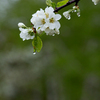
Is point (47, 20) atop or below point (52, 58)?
atop

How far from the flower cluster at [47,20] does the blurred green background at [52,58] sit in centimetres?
317

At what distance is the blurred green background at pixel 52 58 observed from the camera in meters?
4.09

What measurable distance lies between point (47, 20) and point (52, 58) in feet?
13.3

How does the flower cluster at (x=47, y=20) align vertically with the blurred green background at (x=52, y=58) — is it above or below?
above

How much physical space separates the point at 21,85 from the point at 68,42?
2.95m

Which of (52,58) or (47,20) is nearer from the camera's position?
(47,20)

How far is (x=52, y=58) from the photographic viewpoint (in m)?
4.80

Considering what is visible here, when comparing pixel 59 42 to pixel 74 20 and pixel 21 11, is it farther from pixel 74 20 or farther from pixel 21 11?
pixel 21 11

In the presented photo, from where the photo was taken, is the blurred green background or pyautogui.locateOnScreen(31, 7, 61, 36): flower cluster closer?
pyautogui.locateOnScreen(31, 7, 61, 36): flower cluster

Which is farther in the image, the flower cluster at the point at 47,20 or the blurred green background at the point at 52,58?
the blurred green background at the point at 52,58

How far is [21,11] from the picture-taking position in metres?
4.53

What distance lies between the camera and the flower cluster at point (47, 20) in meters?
0.75

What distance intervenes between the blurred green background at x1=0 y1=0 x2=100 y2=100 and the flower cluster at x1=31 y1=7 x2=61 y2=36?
3.17 metres

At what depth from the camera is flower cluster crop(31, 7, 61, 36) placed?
75cm
